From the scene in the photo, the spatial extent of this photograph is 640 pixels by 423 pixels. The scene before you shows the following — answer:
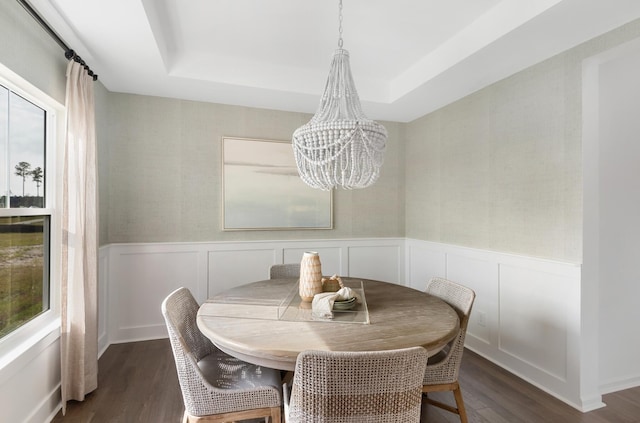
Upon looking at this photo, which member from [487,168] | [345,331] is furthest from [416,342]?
[487,168]

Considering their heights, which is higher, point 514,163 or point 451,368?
point 514,163

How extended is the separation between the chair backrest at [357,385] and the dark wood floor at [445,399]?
122cm

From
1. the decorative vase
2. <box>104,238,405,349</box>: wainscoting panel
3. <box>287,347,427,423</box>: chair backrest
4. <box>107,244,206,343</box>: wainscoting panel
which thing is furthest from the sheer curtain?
<box>287,347,427,423</box>: chair backrest

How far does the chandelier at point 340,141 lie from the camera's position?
187cm

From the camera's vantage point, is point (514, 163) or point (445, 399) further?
point (514, 163)

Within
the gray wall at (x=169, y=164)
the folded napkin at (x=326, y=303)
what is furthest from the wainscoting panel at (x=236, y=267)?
the folded napkin at (x=326, y=303)

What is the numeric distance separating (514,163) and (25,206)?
350 cm

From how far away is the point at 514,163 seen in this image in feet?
9.18

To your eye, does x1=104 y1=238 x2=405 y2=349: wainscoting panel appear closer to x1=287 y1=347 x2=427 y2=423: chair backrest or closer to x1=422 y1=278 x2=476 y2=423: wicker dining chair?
x1=422 y1=278 x2=476 y2=423: wicker dining chair

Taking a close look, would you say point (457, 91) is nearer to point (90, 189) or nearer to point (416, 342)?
point (416, 342)

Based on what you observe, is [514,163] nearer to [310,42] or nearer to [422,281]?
[422,281]

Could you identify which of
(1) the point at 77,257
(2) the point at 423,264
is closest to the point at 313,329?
(1) the point at 77,257

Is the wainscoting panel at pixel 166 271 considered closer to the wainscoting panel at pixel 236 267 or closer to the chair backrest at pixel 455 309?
the wainscoting panel at pixel 236 267

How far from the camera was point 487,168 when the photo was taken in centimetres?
307
